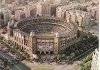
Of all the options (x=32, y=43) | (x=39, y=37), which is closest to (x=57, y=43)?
(x=39, y=37)

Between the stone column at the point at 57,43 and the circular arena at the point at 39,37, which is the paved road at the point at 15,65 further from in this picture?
the stone column at the point at 57,43

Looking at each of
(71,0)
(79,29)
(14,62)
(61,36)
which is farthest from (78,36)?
(71,0)

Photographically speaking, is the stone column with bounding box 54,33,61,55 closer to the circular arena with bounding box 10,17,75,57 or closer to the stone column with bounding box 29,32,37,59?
the circular arena with bounding box 10,17,75,57

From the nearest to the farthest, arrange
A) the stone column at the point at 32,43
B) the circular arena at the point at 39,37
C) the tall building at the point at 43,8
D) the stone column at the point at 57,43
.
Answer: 1. the stone column at the point at 32,43
2. the stone column at the point at 57,43
3. the circular arena at the point at 39,37
4. the tall building at the point at 43,8

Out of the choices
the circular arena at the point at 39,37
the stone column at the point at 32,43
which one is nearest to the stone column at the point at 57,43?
the circular arena at the point at 39,37

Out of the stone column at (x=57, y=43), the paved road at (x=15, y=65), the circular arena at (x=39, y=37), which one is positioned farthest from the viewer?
the circular arena at (x=39, y=37)

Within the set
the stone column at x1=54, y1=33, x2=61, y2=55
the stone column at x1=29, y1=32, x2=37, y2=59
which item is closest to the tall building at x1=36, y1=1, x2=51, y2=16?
the stone column at x1=29, y1=32, x2=37, y2=59

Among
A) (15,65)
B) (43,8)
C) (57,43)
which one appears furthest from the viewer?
(43,8)

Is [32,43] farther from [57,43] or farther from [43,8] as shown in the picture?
[43,8]
